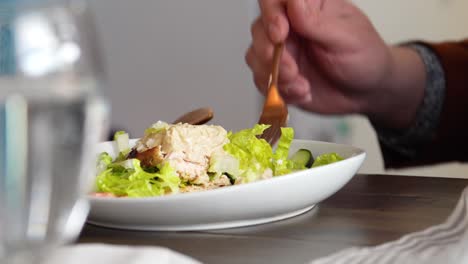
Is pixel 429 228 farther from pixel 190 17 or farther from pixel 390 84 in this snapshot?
pixel 190 17

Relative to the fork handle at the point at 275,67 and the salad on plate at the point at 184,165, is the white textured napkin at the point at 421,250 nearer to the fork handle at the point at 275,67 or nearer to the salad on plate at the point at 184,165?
the salad on plate at the point at 184,165

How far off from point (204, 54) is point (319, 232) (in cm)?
227

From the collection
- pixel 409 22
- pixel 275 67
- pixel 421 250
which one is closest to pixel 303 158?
pixel 275 67

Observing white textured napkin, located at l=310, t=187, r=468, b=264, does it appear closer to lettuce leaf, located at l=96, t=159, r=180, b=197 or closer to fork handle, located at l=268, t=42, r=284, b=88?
lettuce leaf, located at l=96, t=159, r=180, b=197

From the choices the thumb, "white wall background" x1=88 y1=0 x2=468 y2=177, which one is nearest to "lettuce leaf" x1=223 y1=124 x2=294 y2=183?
the thumb

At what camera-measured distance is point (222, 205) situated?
0.64 meters

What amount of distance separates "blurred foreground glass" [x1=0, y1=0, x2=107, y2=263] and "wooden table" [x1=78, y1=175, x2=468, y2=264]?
0.75 feet

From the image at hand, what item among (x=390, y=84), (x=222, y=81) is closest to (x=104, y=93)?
(x=390, y=84)

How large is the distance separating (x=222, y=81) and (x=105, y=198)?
2.21m

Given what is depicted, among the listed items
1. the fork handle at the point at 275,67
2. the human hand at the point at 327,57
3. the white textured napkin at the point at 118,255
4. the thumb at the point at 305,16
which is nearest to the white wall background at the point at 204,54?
the human hand at the point at 327,57

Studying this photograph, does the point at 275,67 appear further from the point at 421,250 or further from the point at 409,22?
the point at 409,22

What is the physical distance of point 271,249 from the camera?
57 centimetres

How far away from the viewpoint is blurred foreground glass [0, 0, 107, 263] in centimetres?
31

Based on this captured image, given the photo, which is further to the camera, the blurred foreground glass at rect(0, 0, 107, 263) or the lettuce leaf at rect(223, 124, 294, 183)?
the lettuce leaf at rect(223, 124, 294, 183)
